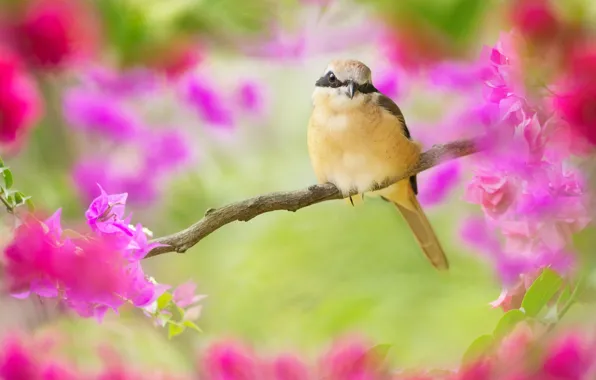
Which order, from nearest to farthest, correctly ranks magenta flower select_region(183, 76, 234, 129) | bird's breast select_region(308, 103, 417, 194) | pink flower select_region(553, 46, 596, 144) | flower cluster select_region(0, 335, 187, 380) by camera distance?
1. pink flower select_region(553, 46, 596, 144)
2. flower cluster select_region(0, 335, 187, 380)
3. bird's breast select_region(308, 103, 417, 194)
4. magenta flower select_region(183, 76, 234, 129)

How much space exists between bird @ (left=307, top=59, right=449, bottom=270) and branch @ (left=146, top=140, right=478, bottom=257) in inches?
4.4

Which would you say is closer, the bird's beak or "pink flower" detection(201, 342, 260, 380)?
"pink flower" detection(201, 342, 260, 380)

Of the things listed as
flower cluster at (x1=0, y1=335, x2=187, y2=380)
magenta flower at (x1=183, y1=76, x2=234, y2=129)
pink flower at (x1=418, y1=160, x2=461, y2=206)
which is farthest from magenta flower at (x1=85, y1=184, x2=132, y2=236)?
magenta flower at (x1=183, y1=76, x2=234, y2=129)

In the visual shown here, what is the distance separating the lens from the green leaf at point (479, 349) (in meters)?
0.48

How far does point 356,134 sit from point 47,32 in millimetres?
346

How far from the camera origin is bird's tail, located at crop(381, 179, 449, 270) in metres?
0.85

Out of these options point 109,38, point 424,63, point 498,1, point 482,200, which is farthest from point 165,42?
point 482,200

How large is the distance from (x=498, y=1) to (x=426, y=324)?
608 mm

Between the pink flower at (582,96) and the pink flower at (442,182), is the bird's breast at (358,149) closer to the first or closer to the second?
the pink flower at (442,182)

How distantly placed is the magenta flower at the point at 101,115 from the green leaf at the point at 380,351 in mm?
662

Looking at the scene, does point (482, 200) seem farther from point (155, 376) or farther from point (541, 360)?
point (155, 376)

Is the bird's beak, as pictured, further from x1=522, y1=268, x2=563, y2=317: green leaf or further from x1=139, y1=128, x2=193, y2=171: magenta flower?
x1=139, y1=128, x2=193, y2=171: magenta flower

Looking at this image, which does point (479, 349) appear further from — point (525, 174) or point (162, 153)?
point (162, 153)

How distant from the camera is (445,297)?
119cm
